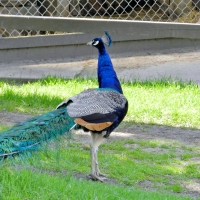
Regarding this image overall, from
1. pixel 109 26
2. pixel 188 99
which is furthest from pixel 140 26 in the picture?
pixel 188 99

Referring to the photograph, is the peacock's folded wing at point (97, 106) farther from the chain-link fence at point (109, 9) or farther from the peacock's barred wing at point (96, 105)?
the chain-link fence at point (109, 9)

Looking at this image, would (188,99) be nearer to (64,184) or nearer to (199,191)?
(199,191)

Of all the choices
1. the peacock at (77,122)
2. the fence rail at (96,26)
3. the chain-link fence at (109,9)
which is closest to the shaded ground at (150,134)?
the peacock at (77,122)

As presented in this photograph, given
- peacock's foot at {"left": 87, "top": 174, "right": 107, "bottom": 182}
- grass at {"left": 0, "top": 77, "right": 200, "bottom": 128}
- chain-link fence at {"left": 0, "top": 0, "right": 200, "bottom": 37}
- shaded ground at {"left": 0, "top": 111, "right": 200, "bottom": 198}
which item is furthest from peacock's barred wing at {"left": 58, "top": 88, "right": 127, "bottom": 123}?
chain-link fence at {"left": 0, "top": 0, "right": 200, "bottom": 37}

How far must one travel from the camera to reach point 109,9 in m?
10.3

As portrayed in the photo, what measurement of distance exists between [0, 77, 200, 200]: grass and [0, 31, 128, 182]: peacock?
11 centimetres

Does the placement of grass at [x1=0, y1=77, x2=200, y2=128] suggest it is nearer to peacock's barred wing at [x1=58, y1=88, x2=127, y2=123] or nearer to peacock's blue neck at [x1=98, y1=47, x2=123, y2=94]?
peacock's blue neck at [x1=98, y1=47, x2=123, y2=94]

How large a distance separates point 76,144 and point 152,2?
4.91 meters

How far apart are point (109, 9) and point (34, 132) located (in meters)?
6.03

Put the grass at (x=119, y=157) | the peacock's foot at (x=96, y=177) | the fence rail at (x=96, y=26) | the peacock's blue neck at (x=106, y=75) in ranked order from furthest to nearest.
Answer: the fence rail at (x=96, y=26), the peacock's blue neck at (x=106, y=75), the peacock's foot at (x=96, y=177), the grass at (x=119, y=157)

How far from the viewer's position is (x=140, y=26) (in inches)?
341

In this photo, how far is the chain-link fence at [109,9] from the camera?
945 cm

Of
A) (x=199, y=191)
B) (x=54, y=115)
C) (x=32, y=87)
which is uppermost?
(x=54, y=115)

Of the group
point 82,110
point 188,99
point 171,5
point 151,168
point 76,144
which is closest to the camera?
point 82,110
